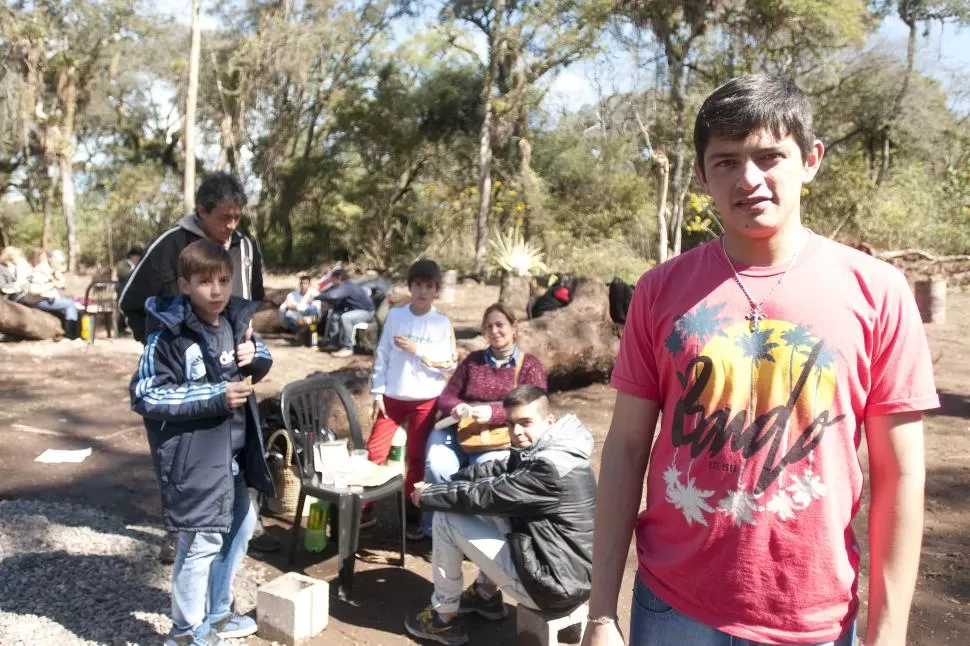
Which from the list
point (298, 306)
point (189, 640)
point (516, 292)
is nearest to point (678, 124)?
point (516, 292)

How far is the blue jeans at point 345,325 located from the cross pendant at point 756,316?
955 centimetres

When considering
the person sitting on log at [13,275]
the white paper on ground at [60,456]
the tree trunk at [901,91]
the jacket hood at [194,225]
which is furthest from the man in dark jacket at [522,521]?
the tree trunk at [901,91]

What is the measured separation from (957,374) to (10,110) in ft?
86.3

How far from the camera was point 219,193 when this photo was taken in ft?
11.5

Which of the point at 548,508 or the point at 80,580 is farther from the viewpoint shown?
the point at 80,580

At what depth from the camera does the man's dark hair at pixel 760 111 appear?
4.39 ft

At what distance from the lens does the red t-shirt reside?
4.29ft

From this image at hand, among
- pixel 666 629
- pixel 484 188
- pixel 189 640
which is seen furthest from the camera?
pixel 484 188

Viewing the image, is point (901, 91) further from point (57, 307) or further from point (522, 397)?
point (522, 397)

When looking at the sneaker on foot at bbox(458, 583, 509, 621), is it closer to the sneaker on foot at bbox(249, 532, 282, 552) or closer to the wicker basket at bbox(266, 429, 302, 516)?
the sneaker on foot at bbox(249, 532, 282, 552)

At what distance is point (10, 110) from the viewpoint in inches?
965

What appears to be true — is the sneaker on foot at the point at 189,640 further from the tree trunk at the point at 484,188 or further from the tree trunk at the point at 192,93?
the tree trunk at the point at 484,188

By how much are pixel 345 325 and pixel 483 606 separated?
24.5 ft

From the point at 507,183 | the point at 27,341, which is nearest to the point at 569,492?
the point at 27,341
